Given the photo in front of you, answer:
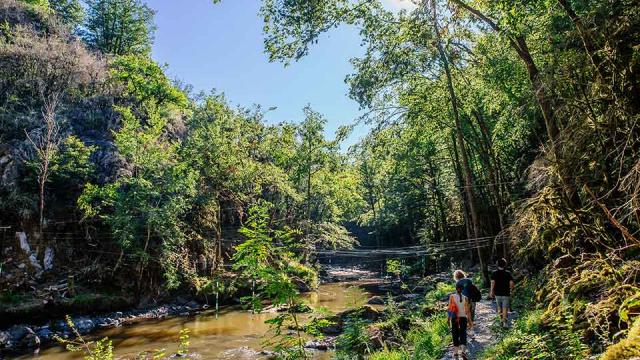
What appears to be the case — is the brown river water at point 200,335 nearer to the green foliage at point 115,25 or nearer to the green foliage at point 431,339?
the green foliage at point 431,339

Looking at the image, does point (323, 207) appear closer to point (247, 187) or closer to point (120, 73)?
point (247, 187)

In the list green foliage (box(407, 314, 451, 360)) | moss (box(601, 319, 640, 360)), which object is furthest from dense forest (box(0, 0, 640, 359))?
green foliage (box(407, 314, 451, 360))

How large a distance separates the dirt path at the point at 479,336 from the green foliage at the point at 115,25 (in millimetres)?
45830

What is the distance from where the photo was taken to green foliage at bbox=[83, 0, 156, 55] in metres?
45.7

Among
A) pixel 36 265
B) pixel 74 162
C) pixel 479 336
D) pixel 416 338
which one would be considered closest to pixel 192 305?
pixel 36 265

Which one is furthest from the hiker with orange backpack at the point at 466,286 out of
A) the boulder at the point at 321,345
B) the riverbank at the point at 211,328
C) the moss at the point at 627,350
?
the boulder at the point at 321,345

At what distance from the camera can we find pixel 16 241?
20.8 metres

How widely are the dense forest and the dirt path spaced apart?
1.20 meters

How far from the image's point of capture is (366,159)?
793 inches

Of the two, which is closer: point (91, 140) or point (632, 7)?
point (632, 7)

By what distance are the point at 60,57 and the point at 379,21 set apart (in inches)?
1072

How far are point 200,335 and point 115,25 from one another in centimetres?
4203

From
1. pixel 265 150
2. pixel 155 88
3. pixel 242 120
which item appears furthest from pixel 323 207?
pixel 155 88

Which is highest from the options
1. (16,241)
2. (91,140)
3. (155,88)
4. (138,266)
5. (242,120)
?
(155,88)
